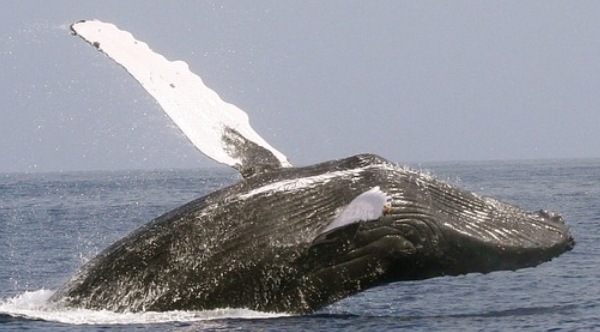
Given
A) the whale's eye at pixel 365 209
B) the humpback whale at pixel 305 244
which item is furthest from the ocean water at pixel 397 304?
the whale's eye at pixel 365 209

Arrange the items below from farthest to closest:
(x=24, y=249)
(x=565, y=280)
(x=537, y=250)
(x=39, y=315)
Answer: (x=24, y=249), (x=565, y=280), (x=39, y=315), (x=537, y=250)

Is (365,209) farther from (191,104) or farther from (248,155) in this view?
(191,104)

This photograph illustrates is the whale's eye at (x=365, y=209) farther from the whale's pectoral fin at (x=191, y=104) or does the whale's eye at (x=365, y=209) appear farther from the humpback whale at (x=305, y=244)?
the whale's pectoral fin at (x=191, y=104)

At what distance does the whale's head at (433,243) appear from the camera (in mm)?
10125

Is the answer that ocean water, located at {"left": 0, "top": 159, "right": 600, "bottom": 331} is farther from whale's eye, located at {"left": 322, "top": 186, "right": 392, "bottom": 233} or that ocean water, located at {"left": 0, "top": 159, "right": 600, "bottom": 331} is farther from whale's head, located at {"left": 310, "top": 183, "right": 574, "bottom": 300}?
whale's eye, located at {"left": 322, "top": 186, "right": 392, "bottom": 233}

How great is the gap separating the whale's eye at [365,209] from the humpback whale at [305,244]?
1.54ft

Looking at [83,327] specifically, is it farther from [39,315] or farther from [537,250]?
[537,250]

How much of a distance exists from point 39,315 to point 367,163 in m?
3.26

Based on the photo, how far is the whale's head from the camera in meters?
10.1

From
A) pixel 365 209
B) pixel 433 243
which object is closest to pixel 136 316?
pixel 365 209

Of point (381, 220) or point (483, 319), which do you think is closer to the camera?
point (381, 220)

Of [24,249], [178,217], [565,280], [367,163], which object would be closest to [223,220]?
[178,217]

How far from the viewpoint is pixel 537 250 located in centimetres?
1007

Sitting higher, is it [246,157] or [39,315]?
[246,157]
